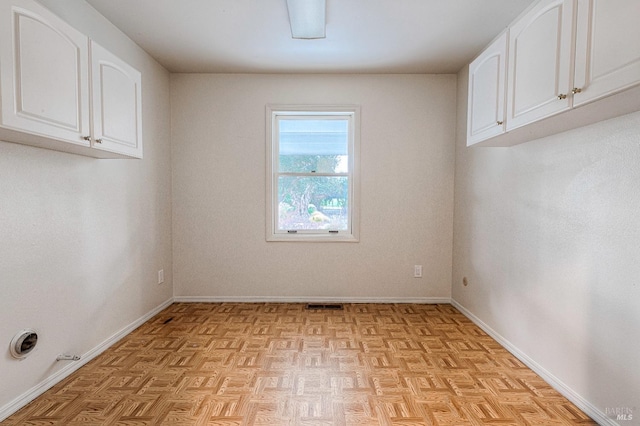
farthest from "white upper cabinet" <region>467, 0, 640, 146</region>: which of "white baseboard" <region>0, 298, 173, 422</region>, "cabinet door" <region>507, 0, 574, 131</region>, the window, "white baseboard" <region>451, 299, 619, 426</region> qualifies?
"white baseboard" <region>0, 298, 173, 422</region>

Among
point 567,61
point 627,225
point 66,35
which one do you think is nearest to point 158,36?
point 66,35

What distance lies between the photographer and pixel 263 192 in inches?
148

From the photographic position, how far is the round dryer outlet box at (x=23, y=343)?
184 centimetres

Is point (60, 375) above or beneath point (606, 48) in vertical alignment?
beneath

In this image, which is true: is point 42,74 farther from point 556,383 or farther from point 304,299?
point 556,383

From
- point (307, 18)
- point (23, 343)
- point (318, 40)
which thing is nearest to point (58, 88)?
point (23, 343)

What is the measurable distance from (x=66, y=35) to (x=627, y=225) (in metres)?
2.89

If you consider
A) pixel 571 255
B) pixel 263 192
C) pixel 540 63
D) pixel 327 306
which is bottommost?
pixel 327 306

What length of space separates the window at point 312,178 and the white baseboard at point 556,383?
5.36 feet

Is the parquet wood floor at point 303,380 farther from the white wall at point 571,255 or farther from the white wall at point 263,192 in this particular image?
the white wall at point 263,192

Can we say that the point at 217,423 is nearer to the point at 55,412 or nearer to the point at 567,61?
the point at 55,412

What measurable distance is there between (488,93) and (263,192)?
7.70ft

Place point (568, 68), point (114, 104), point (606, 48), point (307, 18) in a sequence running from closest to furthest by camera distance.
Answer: point (606, 48) → point (568, 68) → point (114, 104) → point (307, 18)

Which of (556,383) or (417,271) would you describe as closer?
(556,383)
